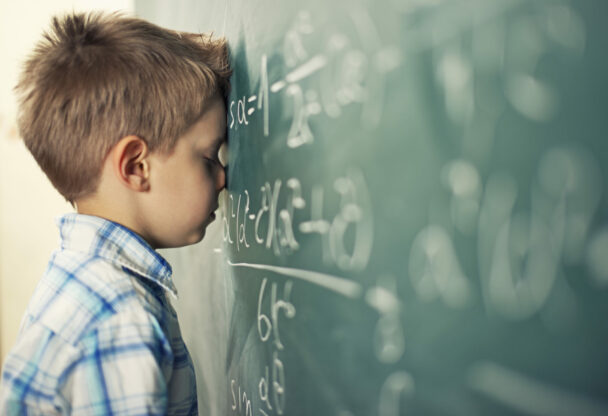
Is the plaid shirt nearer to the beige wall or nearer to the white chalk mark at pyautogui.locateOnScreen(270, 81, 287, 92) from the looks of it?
the white chalk mark at pyautogui.locateOnScreen(270, 81, 287, 92)

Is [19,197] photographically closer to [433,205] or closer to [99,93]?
[99,93]

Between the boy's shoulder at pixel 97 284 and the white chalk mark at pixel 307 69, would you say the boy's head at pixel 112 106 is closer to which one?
the boy's shoulder at pixel 97 284

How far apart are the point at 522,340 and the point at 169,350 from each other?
1.46ft

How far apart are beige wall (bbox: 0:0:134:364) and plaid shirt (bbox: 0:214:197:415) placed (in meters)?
1.27

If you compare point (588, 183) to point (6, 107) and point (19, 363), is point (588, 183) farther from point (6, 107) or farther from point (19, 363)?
point (6, 107)

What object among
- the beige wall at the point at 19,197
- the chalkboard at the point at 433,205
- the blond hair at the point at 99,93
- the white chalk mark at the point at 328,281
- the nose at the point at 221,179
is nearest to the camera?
the chalkboard at the point at 433,205

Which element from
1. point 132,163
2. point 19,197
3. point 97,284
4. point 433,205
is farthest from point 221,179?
point 19,197

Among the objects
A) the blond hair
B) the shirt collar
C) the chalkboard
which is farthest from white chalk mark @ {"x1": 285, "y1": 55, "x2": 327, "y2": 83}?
the shirt collar

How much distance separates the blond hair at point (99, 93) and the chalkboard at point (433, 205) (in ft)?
0.39

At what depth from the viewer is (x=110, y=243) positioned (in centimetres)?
69

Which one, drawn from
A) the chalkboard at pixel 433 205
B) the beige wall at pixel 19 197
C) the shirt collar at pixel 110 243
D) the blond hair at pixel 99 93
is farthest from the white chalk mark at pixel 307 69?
the beige wall at pixel 19 197

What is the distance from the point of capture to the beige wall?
6.10 feet

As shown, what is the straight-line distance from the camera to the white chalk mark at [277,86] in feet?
1.99

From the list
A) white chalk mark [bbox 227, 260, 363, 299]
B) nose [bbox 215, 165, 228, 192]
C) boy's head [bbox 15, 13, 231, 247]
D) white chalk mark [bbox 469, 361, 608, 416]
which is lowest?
white chalk mark [bbox 469, 361, 608, 416]
